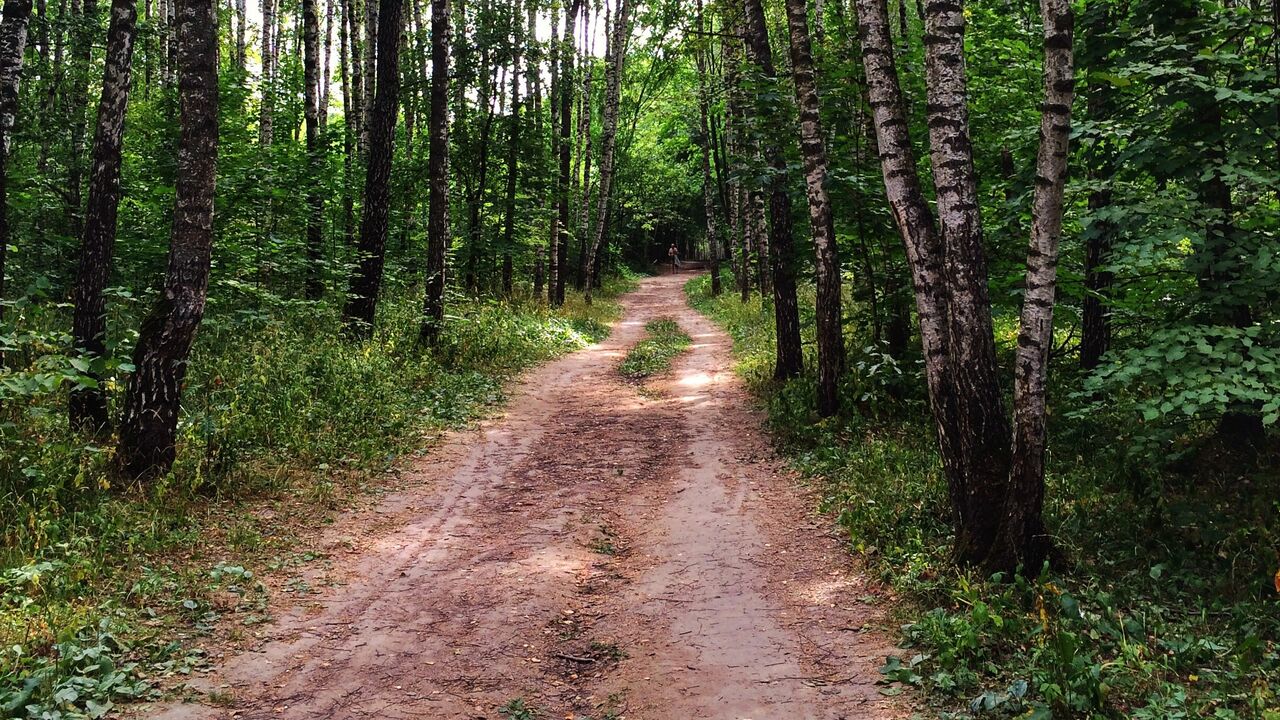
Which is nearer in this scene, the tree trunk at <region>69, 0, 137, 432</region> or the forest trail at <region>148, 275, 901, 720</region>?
the forest trail at <region>148, 275, 901, 720</region>

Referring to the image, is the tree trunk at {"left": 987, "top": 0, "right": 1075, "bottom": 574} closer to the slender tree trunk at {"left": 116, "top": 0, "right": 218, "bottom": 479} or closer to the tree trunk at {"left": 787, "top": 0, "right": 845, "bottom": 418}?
the tree trunk at {"left": 787, "top": 0, "right": 845, "bottom": 418}

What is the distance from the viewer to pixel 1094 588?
500cm

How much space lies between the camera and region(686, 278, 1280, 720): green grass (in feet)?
12.8

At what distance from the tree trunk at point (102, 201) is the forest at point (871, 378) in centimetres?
3

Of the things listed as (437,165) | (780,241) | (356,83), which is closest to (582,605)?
(780,241)

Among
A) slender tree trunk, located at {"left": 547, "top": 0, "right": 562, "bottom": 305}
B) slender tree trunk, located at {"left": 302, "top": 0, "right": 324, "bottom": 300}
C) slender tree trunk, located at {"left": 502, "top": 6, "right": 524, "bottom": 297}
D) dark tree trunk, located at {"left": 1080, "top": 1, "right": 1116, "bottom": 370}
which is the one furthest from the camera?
slender tree trunk, located at {"left": 547, "top": 0, "right": 562, "bottom": 305}

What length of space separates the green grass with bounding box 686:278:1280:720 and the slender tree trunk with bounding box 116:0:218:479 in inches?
247

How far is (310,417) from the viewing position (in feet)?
28.5

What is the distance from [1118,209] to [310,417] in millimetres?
8275

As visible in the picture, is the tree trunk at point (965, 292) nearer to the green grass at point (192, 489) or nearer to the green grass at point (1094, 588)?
the green grass at point (1094, 588)

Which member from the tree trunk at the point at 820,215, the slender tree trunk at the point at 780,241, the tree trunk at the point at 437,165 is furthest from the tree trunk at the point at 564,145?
the tree trunk at the point at 820,215

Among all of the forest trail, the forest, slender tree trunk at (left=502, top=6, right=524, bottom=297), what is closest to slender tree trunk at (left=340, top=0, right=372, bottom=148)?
slender tree trunk at (left=502, top=6, right=524, bottom=297)

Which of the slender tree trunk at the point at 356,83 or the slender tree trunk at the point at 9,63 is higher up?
the slender tree trunk at the point at 356,83

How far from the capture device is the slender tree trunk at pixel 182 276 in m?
6.70
